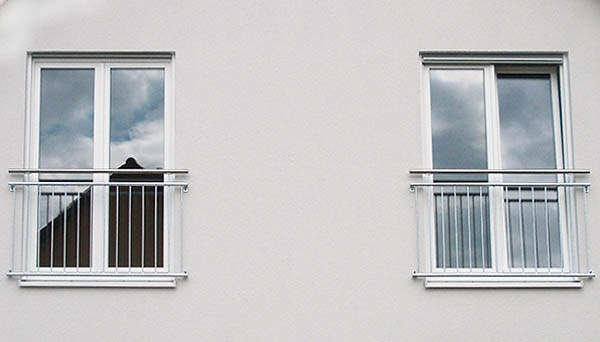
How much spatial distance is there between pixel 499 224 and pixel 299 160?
67.0 inches

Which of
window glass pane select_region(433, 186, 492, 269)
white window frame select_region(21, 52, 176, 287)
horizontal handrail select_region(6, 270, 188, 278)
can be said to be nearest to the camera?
horizontal handrail select_region(6, 270, 188, 278)

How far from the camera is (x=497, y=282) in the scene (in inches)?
267

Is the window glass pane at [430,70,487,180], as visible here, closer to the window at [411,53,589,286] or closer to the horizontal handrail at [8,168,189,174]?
the window at [411,53,589,286]

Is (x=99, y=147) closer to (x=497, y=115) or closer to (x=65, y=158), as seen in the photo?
(x=65, y=158)

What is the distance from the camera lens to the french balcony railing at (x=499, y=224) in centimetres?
687

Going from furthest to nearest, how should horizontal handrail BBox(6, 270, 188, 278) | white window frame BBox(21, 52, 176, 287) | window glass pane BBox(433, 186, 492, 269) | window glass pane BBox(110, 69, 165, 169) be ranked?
window glass pane BBox(110, 69, 165, 169) → window glass pane BBox(433, 186, 492, 269) → white window frame BBox(21, 52, 176, 287) → horizontal handrail BBox(6, 270, 188, 278)

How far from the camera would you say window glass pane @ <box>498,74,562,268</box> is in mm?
6973

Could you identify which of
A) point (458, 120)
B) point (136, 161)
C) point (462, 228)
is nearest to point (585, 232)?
point (462, 228)

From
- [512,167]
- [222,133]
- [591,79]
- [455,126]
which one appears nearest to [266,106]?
[222,133]

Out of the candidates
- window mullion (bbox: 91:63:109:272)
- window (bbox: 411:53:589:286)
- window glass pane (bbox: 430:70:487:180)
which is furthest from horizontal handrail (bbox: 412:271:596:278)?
window mullion (bbox: 91:63:109:272)

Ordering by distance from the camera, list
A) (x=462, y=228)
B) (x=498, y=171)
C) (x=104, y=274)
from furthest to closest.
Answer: (x=462, y=228), (x=498, y=171), (x=104, y=274)

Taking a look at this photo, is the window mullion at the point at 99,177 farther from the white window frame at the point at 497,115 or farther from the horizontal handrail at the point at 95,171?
the white window frame at the point at 497,115

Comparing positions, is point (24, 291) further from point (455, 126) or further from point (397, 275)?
point (455, 126)

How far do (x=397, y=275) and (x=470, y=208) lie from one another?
82 cm
